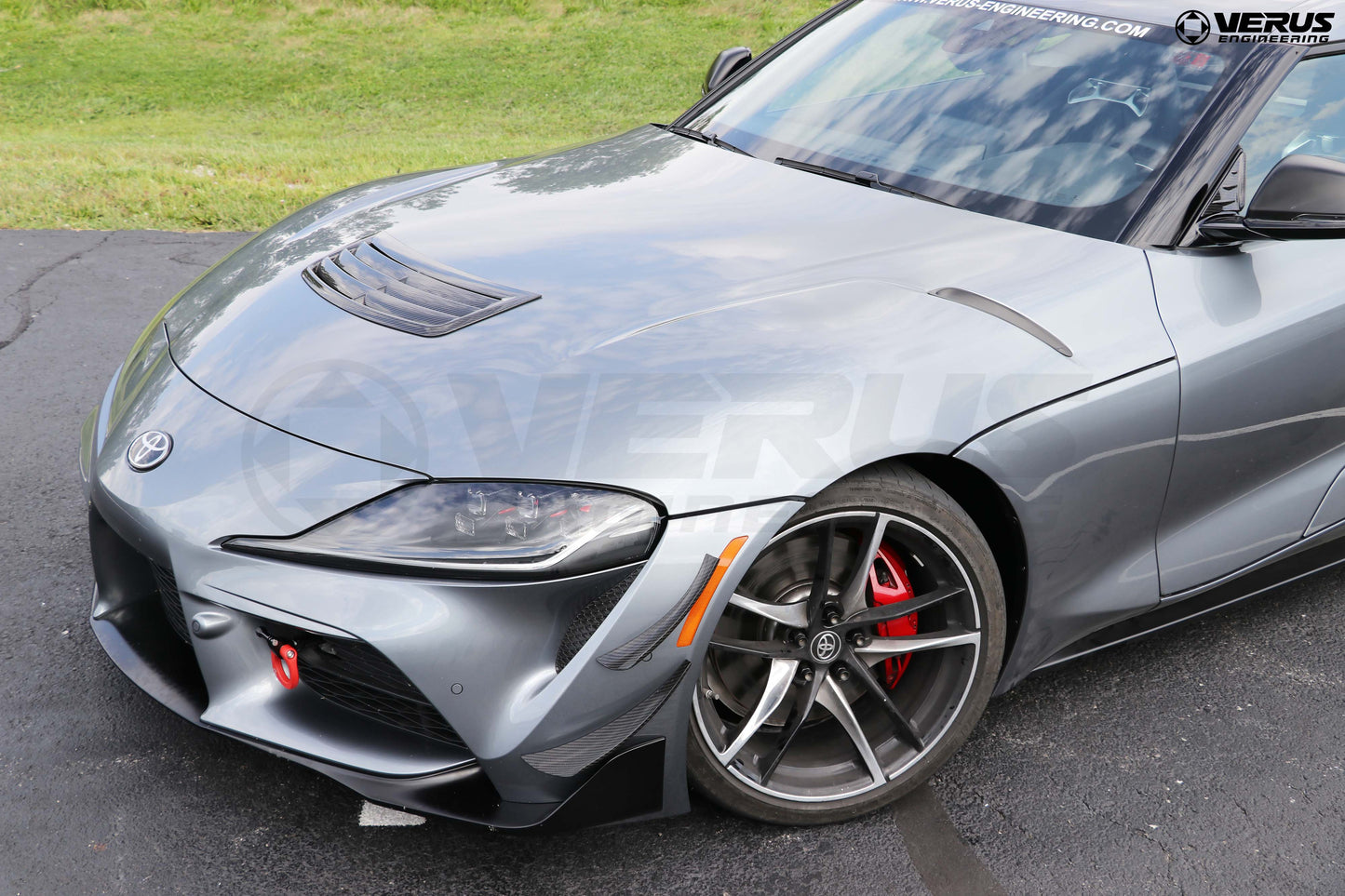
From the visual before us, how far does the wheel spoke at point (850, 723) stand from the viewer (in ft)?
7.04

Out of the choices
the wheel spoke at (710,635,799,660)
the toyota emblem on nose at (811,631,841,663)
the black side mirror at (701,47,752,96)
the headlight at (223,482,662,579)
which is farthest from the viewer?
the black side mirror at (701,47,752,96)

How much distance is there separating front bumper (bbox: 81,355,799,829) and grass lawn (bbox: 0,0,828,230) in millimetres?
5235

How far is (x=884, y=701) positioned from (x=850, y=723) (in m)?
0.08

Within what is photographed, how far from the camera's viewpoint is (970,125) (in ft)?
8.93

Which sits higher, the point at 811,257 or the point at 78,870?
the point at 811,257

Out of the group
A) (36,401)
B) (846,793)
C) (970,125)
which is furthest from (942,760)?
(36,401)

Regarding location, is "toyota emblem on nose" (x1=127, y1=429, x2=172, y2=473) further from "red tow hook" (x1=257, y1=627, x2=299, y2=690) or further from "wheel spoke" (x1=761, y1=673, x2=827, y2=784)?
"wheel spoke" (x1=761, y1=673, x2=827, y2=784)

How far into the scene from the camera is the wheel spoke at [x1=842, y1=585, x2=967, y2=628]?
211 centimetres

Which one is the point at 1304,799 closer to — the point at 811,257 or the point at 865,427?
the point at 865,427

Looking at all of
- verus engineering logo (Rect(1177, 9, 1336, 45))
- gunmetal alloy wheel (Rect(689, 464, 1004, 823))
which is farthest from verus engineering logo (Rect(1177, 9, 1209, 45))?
gunmetal alloy wheel (Rect(689, 464, 1004, 823))

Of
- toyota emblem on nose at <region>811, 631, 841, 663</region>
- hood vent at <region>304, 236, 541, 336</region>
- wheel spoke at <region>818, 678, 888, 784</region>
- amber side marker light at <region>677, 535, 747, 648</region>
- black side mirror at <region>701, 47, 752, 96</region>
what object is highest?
black side mirror at <region>701, 47, 752, 96</region>

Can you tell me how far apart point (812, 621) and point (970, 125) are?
4.49 ft

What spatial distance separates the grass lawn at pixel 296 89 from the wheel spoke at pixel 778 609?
18.4 feet

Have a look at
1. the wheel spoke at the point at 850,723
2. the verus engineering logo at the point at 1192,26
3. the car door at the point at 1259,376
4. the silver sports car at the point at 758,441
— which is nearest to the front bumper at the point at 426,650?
the silver sports car at the point at 758,441
